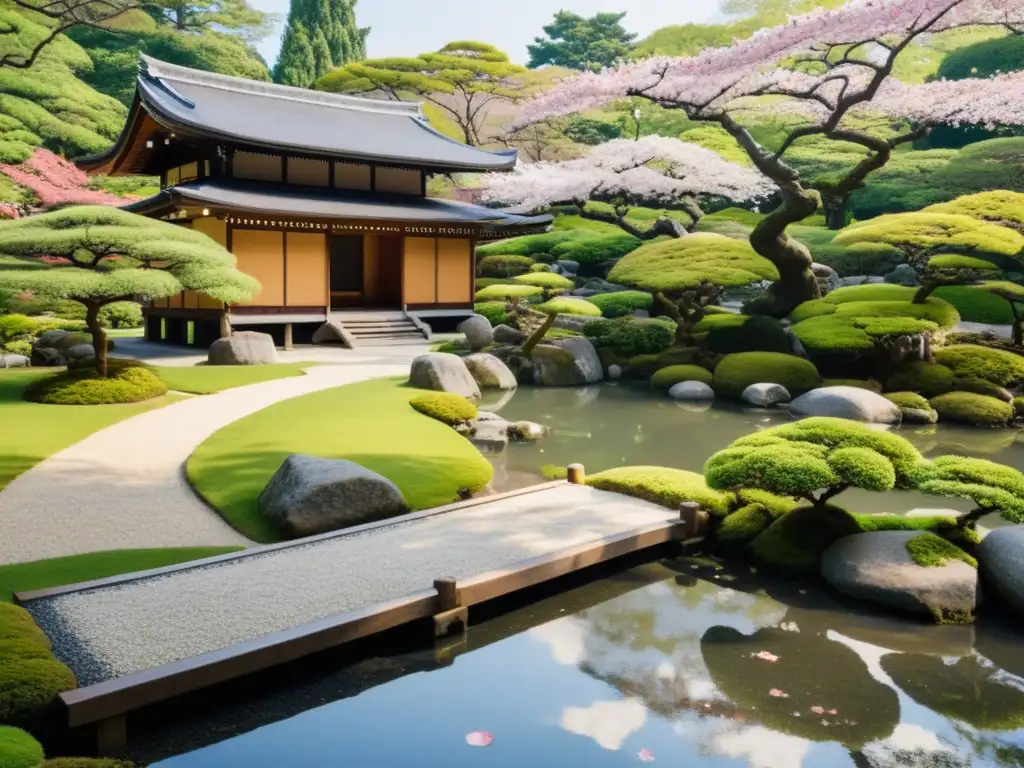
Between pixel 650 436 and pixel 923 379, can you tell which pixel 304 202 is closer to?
pixel 650 436

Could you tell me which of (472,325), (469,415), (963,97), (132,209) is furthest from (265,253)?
(963,97)

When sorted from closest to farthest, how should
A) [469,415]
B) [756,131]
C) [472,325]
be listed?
[469,415]
[472,325]
[756,131]

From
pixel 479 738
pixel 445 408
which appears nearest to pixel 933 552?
pixel 479 738

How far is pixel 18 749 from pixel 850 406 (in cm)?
1387

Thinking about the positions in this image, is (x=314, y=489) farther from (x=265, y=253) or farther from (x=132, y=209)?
(x=132, y=209)

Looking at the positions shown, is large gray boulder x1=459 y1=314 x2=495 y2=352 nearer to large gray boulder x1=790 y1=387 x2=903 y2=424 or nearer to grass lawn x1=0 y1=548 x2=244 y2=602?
large gray boulder x1=790 y1=387 x2=903 y2=424

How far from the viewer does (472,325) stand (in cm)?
2191

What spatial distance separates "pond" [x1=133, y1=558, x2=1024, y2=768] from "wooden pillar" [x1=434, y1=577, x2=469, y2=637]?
16 centimetres

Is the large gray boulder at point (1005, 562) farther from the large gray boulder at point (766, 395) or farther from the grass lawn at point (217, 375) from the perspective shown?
the grass lawn at point (217, 375)

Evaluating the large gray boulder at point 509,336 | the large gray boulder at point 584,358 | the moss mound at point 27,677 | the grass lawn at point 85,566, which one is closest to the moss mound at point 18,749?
the moss mound at point 27,677

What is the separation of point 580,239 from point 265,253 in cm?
1484

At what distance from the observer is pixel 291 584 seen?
19.3 feet

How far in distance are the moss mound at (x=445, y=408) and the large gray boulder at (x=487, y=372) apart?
4038mm

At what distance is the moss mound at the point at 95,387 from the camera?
39.5 feet
